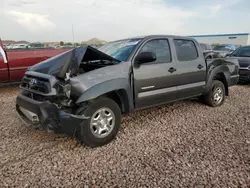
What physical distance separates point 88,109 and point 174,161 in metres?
1.46

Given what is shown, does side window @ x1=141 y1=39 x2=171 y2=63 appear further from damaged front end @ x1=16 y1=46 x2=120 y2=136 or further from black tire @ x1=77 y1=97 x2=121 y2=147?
black tire @ x1=77 y1=97 x2=121 y2=147

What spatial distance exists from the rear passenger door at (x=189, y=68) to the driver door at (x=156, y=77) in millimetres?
217

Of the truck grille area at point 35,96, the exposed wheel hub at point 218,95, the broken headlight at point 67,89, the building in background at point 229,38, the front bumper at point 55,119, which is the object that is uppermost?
the building in background at point 229,38

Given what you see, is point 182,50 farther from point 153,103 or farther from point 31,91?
point 31,91

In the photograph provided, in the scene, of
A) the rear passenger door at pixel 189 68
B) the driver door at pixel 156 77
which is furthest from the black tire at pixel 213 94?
the driver door at pixel 156 77

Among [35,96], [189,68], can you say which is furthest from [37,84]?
[189,68]

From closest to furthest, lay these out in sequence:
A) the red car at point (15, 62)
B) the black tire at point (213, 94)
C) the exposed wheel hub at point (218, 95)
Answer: the black tire at point (213, 94), the exposed wheel hub at point (218, 95), the red car at point (15, 62)

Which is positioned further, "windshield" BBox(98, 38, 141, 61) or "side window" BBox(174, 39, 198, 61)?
"side window" BBox(174, 39, 198, 61)

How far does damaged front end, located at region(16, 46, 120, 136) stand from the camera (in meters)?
2.98

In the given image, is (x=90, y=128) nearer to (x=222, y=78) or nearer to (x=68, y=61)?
(x=68, y=61)

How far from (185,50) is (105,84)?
2.37 meters

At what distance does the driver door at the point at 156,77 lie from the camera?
378cm

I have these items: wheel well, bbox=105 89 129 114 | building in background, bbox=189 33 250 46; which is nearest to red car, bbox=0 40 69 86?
wheel well, bbox=105 89 129 114

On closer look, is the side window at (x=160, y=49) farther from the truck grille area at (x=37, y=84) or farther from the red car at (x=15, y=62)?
the red car at (x=15, y=62)
